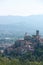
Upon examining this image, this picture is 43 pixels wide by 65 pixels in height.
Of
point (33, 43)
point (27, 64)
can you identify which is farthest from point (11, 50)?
point (27, 64)

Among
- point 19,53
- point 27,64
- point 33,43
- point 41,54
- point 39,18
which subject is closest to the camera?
point 27,64

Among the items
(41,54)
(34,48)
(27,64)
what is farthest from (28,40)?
(27,64)

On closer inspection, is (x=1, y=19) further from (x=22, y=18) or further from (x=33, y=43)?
(x=33, y=43)

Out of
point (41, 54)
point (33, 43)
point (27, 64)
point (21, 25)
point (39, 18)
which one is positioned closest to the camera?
point (27, 64)

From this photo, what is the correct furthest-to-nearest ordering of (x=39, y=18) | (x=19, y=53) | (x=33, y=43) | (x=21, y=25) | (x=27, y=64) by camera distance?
(x=39, y=18) → (x=21, y=25) → (x=33, y=43) → (x=19, y=53) → (x=27, y=64)

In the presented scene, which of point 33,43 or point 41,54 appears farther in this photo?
point 33,43

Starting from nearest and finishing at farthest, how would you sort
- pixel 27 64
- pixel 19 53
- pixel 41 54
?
pixel 27 64 < pixel 41 54 < pixel 19 53

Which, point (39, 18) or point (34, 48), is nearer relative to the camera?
point (34, 48)

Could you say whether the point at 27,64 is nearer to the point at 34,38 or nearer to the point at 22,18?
the point at 34,38
